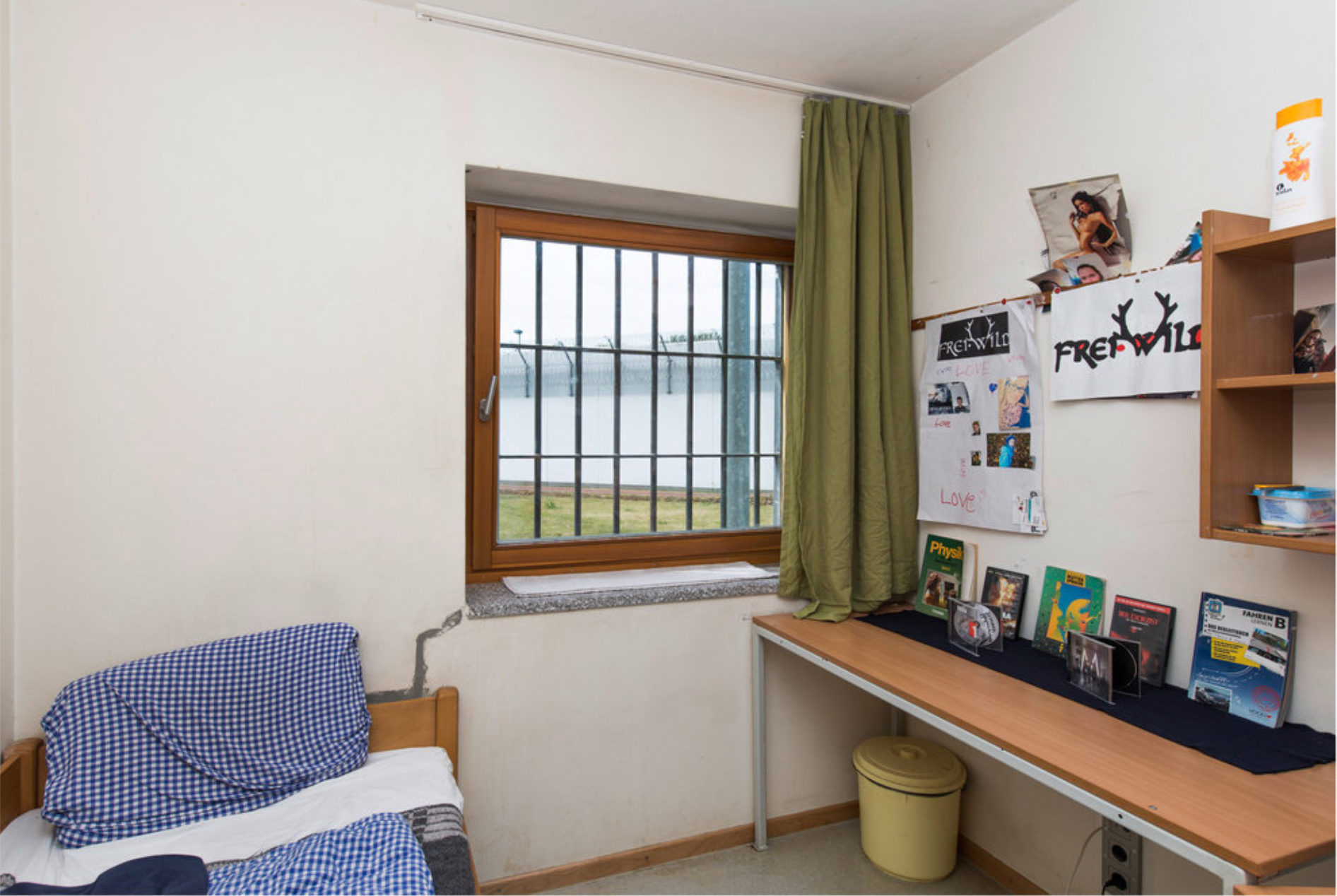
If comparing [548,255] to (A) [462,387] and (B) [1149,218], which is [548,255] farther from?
(B) [1149,218]

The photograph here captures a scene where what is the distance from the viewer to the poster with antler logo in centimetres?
164

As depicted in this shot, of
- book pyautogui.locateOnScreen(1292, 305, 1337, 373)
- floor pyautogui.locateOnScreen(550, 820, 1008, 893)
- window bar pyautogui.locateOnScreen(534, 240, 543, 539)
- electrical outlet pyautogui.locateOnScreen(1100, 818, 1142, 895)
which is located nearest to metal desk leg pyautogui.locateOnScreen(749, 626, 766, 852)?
floor pyautogui.locateOnScreen(550, 820, 1008, 893)

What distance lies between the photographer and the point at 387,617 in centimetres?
198

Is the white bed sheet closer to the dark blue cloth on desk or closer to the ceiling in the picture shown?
the dark blue cloth on desk

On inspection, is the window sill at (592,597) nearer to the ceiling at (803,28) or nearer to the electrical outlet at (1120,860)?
the electrical outlet at (1120,860)

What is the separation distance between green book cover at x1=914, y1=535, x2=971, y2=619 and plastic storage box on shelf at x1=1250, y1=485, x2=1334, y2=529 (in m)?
0.98

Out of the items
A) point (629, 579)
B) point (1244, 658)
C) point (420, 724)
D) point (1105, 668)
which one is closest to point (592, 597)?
point (629, 579)

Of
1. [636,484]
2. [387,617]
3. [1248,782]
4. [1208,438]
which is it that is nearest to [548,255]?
[636,484]

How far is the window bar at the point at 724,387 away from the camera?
2646 millimetres

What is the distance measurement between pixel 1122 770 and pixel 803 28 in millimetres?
→ 1918

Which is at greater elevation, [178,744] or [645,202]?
[645,202]

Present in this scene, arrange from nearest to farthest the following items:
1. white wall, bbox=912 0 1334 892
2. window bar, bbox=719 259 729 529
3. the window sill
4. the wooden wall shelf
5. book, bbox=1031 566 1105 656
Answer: the wooden wall shelf
white wall, bbox=912 0 1334 892
book, bbox=1031 566 1105 656
the window sill
window bar, bbox=719 259 729 529

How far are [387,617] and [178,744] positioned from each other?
518mm

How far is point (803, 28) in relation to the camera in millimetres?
2045
